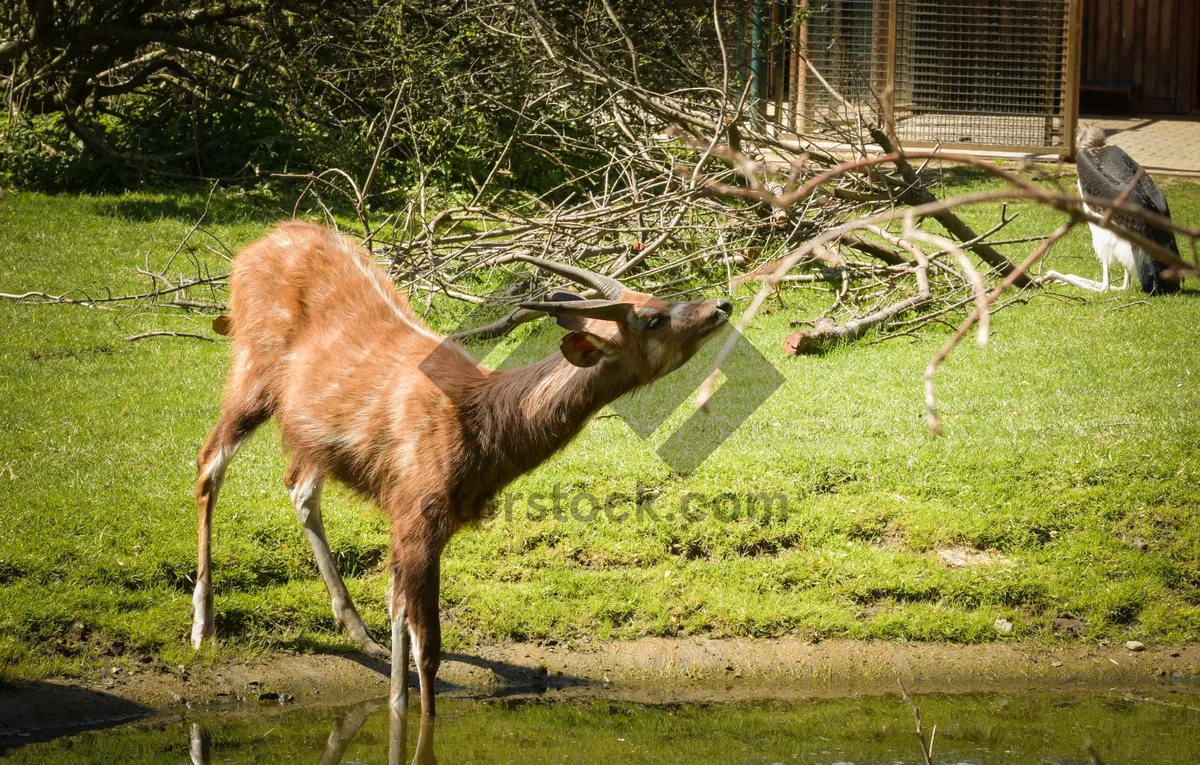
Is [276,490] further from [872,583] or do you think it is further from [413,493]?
[872,583]

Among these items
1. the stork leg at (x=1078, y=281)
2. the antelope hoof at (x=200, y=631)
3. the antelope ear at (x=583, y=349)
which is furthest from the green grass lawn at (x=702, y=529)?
the stork leg at (x=1078, y=281)

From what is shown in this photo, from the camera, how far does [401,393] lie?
477 cm

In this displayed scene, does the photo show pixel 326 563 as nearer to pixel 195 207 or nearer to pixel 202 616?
pixel 202 616

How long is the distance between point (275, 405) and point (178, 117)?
9.11 meters

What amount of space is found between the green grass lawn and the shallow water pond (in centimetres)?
48

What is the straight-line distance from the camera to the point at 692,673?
5.25m

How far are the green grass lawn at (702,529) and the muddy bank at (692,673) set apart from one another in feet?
0.34

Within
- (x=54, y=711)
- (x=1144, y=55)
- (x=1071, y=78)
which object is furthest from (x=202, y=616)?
(x=1144, y=55)

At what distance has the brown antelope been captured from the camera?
14.4 ft

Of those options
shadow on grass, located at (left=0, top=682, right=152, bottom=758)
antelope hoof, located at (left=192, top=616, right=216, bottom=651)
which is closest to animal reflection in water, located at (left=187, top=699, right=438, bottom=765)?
shadow on grass, located at (left=0, top=682, right=152, bottom=758)

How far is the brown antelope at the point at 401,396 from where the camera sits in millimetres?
4383

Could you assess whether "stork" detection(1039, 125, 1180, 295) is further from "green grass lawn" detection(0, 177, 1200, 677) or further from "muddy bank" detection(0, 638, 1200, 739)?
"muddy bank" detection(0, 638, 1200, 739)

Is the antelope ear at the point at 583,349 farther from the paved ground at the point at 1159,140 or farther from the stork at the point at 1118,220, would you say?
the paved ground at the point at 1159,140

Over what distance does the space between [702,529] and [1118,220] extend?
6329mm
